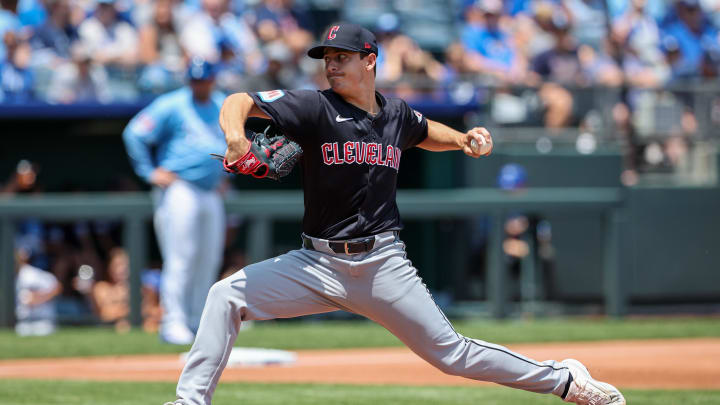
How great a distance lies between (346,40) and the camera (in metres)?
4.10

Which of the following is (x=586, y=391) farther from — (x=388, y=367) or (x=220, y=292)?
(x=388, y=367)

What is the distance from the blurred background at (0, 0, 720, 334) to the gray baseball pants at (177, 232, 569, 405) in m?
4.98

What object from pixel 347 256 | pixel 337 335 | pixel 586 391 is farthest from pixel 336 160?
pixel 337 335

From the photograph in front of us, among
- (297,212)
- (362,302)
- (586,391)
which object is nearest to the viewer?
(362,302)

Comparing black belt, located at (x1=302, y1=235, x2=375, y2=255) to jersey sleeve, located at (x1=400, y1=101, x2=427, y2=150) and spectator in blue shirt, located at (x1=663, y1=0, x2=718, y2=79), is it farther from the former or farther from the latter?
spectator in blue shirt, located at (x1=663, y1=0, x2=718, y2=79)

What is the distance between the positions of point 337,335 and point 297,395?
2930mm

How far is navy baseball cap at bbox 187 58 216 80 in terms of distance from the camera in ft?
25.0

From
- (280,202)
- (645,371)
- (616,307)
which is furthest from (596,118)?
(645,371)

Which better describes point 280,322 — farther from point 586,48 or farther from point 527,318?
point 586,48

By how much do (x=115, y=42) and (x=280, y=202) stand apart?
2.94 metres

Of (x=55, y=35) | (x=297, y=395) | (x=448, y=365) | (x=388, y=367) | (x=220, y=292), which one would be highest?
(x=55, y=35)

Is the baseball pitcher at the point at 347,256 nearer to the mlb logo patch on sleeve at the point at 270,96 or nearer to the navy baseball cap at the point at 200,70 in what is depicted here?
the mlb logo patch on sleeve at the point at 270,96

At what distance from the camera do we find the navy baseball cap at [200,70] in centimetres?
761

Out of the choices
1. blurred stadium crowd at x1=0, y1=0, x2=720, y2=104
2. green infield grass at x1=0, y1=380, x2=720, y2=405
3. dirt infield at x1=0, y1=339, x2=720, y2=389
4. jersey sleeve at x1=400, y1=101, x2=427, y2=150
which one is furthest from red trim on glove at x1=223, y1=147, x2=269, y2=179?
blurred stadium crowd at x1=0, y1=0, x2=720, y2=104
